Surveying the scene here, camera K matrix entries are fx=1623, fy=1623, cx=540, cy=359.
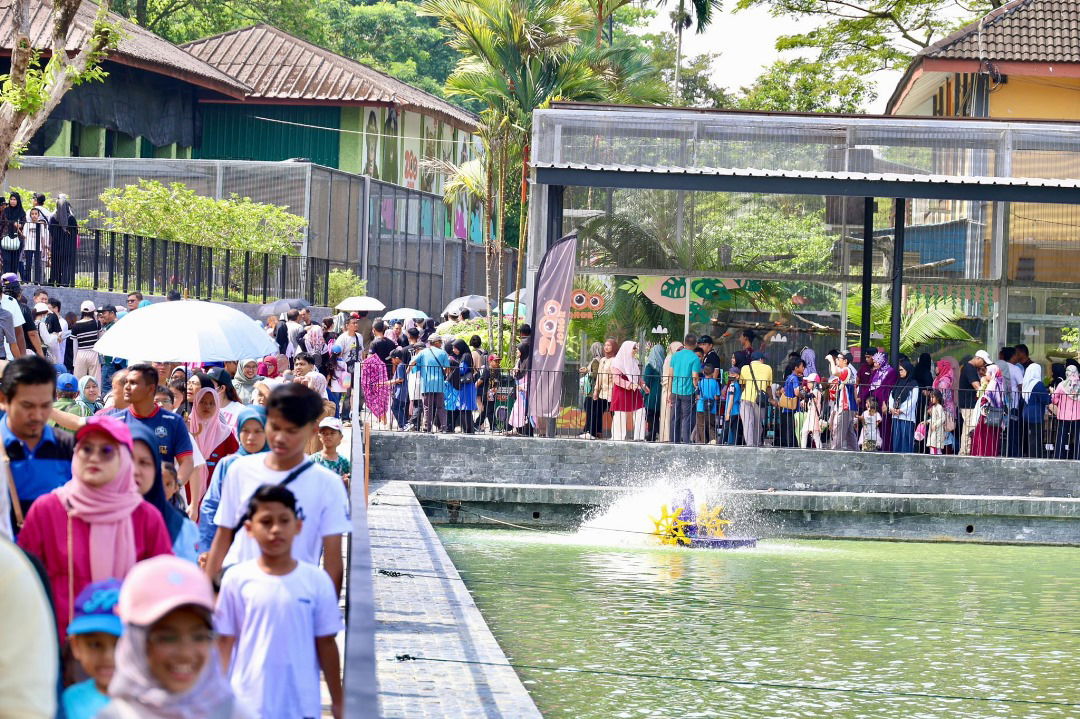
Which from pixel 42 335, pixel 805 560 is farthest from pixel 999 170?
pixel 42 335

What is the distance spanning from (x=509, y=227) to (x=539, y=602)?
44.9 m

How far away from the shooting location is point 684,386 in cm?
2267

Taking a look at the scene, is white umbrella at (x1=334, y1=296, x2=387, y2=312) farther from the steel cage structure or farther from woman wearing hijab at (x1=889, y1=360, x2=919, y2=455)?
woman wearing hijab at (x1=889, y1=360, x2=919, y2=455)

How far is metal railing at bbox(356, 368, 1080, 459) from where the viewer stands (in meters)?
22.7

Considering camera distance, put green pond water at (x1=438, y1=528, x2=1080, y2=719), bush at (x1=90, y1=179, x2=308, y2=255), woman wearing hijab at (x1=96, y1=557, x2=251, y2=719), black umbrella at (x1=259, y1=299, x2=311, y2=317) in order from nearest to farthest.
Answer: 1. woman wearing hijab at (x1=96, y1=557, x2=251, y2=719)
2. green pond water at (x1=438, y1=528, x2=1080, y2=719)
3. black umbrella at (x1=259, y1=299, x2=311, y2=317)
4. bush at (x1=90, y1=179, x2=308, y2=255)

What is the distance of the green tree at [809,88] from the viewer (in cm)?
4128

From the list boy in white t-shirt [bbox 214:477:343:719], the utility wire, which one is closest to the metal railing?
the utility wire

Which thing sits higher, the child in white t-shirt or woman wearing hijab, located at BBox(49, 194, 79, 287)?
woman wearing hijab, located at BBox(49, 194, 79, 287)

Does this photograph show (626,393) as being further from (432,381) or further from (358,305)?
(358,305)

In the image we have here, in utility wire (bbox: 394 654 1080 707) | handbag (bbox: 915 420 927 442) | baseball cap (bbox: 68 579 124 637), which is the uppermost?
baseball cap (bbox: 68 579 124 637)

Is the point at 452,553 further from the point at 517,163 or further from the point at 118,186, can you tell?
the point at 118,186

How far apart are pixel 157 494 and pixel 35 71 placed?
11.3 meters

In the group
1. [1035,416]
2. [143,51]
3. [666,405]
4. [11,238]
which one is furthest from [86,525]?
[143,51]

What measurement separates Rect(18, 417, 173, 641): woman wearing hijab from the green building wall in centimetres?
4238
